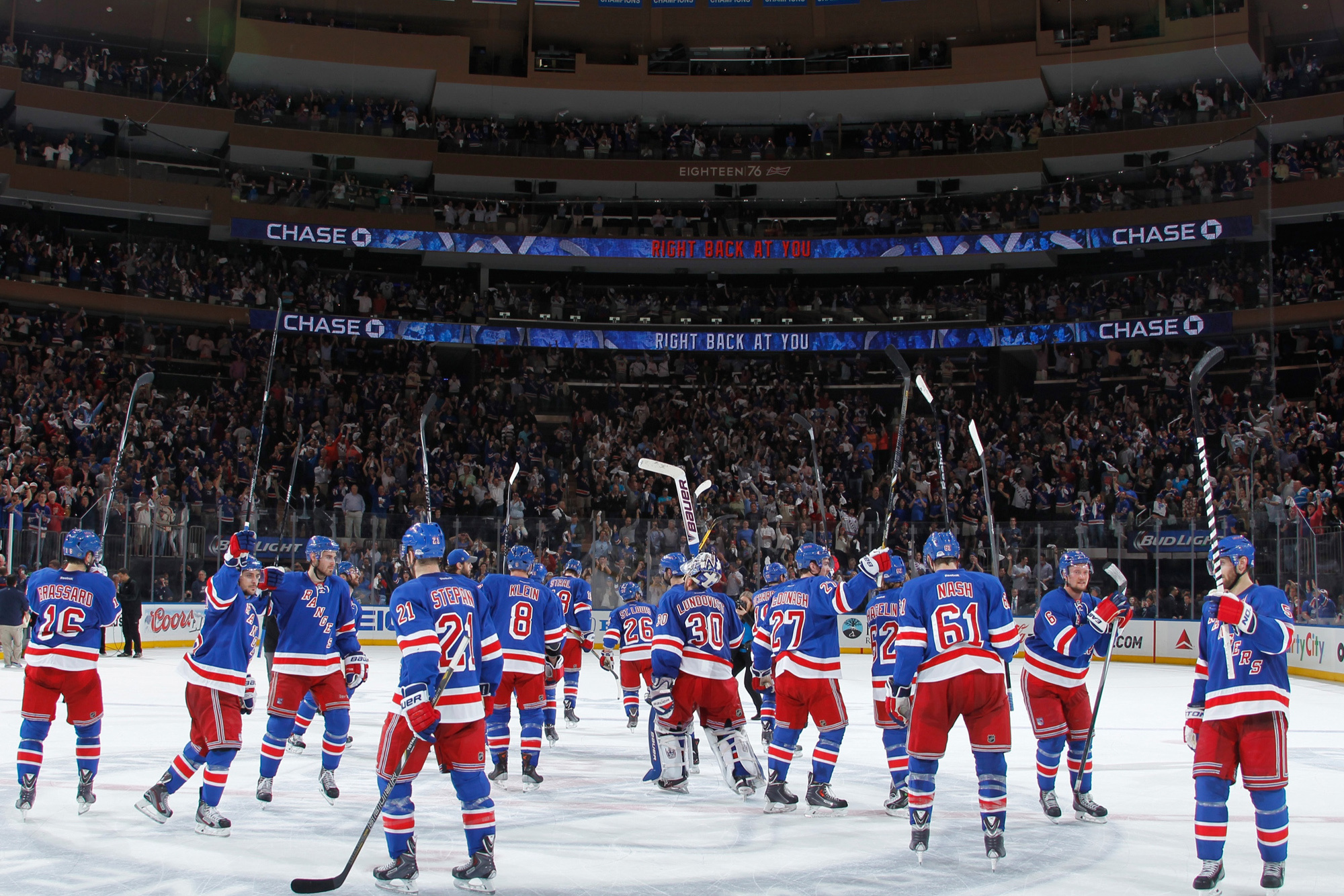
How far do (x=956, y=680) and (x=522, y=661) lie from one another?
4.30m

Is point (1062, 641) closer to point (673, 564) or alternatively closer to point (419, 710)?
point (673, 564)

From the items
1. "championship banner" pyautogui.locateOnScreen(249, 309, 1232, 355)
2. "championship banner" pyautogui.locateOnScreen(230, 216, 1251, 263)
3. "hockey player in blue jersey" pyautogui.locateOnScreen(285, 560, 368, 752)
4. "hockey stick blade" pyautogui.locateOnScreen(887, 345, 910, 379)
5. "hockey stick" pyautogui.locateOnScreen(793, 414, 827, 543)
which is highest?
"championship banner" pyautogui.locateOnScreen(230, 216, 1251, 263)

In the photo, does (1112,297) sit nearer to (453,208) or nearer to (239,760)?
(453,208)

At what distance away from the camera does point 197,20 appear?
3519 centimetres

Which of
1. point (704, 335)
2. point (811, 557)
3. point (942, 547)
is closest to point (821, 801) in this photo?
point (811, 557)

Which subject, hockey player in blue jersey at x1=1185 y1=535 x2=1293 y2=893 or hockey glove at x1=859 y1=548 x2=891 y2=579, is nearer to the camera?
hockey player in blue jersey at x1=1185 y1=535 x2=1293 y2=893

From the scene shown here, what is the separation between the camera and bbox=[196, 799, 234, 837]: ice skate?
7.65m

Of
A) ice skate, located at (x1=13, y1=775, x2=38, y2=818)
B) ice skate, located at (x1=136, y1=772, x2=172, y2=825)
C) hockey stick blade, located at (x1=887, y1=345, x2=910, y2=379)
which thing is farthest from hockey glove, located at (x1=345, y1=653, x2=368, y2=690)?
hockey stick blade, located at (x1=887, y1=345, x2=910, y2=379)

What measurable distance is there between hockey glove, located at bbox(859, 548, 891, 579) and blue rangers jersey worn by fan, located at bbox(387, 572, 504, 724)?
105 inches

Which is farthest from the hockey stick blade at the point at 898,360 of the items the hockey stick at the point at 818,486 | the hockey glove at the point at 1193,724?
the hockey glove at the point at 1193,724

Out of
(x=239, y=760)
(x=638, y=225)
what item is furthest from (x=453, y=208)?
(x=239, y=760)

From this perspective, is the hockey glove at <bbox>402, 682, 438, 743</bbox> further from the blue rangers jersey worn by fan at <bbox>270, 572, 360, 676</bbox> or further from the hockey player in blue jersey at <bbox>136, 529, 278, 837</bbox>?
the blue rangers jersey worn by fan at <bbox>270, 572, 360, 676</bbox>

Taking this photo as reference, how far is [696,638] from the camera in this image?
928 cm

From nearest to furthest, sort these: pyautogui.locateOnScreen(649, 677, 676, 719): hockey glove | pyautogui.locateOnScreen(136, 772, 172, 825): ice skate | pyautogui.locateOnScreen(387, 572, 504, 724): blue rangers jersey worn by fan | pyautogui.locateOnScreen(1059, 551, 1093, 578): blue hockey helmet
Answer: pyautogui.locateOnScreen(387, 572, 504, 724): blue rangers jersey worn by fan < pyautogui.locateOnScreen(136, 772, 172, 825): ice skate < pyautogui.locateOnScreen(1059, 551, 1093, 578): blue hockey helmet < pyautogui.locateOnScreen(649, 677, 676, 719): hockey glove
